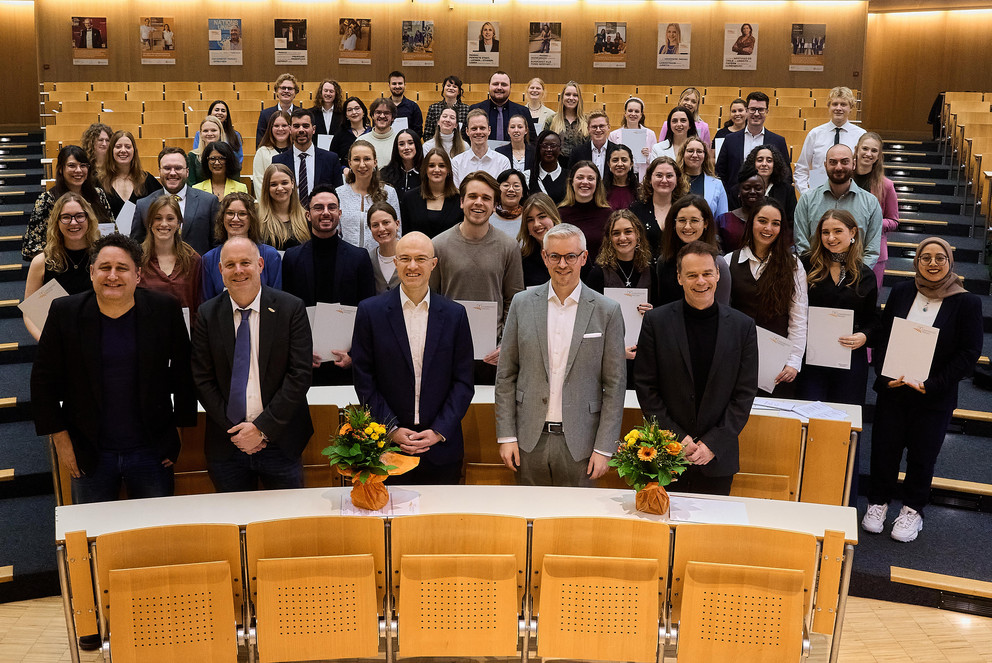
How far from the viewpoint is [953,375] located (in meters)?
3.81

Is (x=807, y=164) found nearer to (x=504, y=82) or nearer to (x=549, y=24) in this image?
(x=504, y=82)

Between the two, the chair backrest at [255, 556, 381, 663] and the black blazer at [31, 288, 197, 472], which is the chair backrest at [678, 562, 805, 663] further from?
the black blazer at [31, 288, 197, 472]

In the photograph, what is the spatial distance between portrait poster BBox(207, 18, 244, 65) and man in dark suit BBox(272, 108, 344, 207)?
288 inches

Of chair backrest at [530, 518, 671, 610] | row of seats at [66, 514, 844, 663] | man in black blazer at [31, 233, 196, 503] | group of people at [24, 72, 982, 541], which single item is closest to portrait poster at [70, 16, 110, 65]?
group of people at [24, 72, 982, 541]

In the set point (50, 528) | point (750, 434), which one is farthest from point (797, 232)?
point (50, 528)

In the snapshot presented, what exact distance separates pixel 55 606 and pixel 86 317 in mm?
1369

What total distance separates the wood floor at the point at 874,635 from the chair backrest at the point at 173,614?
0.60 m

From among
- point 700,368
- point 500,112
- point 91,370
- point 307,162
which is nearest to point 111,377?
point 91,370

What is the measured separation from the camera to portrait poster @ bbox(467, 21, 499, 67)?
1209 cm

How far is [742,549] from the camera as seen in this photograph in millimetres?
2893

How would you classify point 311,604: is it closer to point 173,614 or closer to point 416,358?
point 173,614

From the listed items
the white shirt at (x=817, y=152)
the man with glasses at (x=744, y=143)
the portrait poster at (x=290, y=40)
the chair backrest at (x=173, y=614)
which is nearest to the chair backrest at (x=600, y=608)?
the chair backrest at (x=173, y=614)

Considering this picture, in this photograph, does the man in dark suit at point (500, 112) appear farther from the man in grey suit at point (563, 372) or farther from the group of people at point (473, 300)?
the man in grey suit at point (563, 372)

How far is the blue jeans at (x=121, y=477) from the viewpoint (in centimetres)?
322
